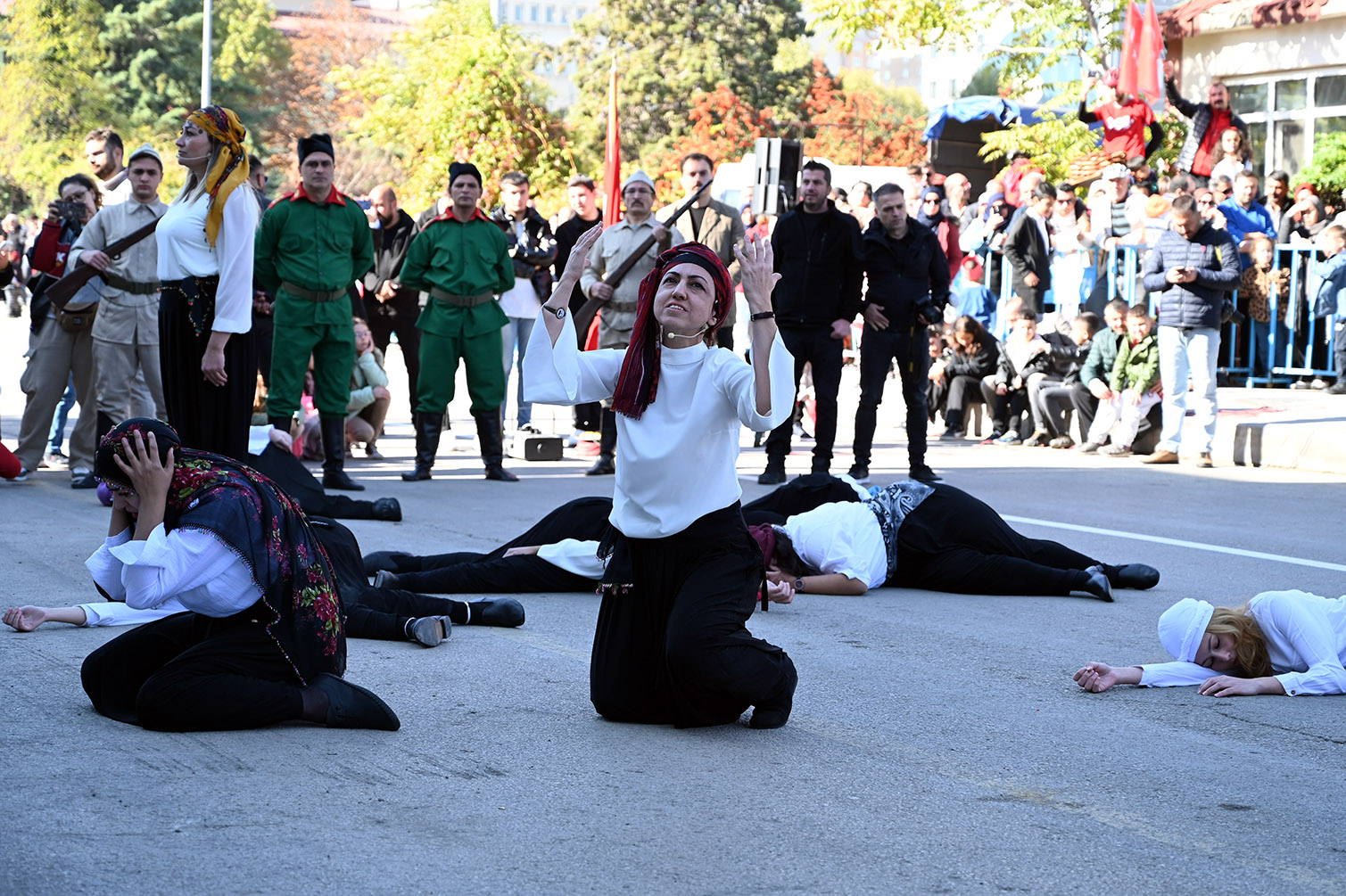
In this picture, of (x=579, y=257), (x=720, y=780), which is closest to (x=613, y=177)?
(x=579, y=257)

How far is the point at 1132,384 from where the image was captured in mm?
14984

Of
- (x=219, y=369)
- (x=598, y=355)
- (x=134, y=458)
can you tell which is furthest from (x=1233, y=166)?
Result: (x=134, y=458)

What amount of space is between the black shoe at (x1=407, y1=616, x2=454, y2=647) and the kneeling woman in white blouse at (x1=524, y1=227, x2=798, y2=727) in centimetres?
118

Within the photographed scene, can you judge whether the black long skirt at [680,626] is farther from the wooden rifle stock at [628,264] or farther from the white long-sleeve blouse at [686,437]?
the wooden rifle stock at [628,264]

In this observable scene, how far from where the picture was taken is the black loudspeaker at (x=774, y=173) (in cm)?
1697

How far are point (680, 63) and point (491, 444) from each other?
5004cm

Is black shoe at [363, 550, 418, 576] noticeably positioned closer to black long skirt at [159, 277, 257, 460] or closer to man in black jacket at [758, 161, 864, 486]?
black long skirt at [159, 277, 257, 460]

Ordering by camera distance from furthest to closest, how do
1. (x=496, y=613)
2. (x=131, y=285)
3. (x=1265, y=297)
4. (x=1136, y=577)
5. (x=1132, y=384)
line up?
(x=1265, y=297) → (x=1132, y=384) → (x=131, y=285) → (x=1136, y=577) → (x=496, y=613)

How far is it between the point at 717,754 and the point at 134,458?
196 centimetres

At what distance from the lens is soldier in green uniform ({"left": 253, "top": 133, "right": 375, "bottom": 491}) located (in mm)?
11523

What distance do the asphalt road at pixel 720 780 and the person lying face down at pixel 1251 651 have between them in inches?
3.1

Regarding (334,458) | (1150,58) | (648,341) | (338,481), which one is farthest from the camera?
(1150,58)

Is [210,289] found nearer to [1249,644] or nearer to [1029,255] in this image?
[1249,644]

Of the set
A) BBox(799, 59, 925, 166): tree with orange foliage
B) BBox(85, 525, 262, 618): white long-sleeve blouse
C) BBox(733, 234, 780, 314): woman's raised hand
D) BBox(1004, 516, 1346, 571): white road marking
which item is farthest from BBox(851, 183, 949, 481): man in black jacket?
BBox(799, 59, 925, 166): tree with orange foliage
